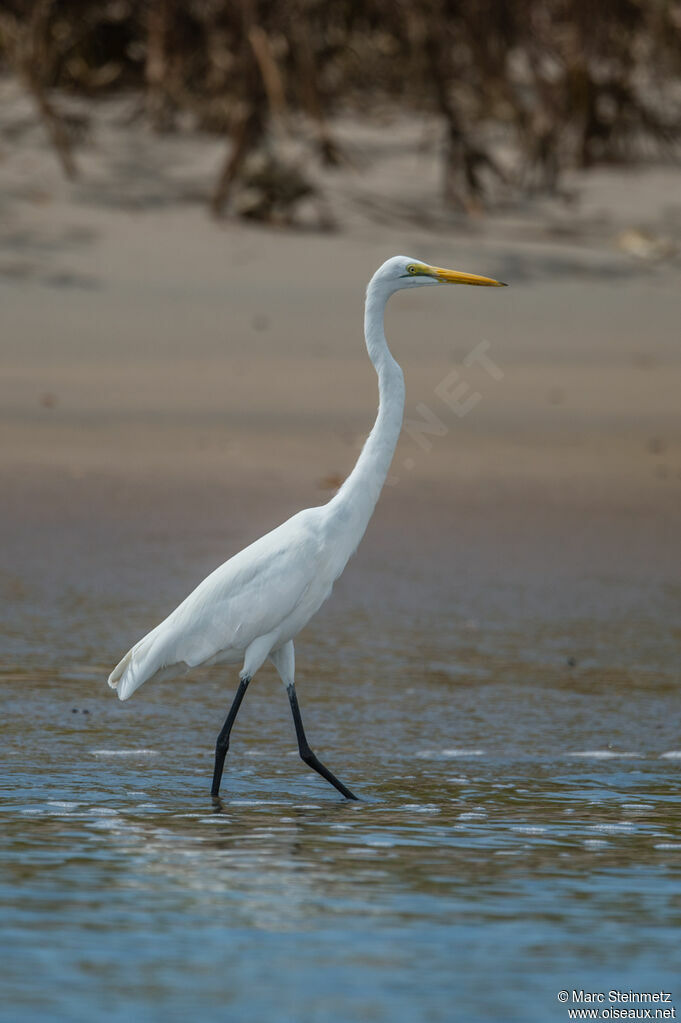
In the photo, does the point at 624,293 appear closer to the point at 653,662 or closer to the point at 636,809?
the point at 653,662

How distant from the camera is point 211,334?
561 inches

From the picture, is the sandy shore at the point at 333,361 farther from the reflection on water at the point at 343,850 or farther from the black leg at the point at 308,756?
the black leg at the point at 308,756

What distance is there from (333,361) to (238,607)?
7.97 m

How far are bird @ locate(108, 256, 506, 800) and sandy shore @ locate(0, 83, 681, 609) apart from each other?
122 inches

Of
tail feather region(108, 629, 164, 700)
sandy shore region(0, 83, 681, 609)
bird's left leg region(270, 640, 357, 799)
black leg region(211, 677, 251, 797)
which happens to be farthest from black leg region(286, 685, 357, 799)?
sandy shore region(0, 83, 681, 609)

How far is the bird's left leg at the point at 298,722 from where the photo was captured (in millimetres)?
5773

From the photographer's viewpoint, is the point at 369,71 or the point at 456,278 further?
the point at 369,71

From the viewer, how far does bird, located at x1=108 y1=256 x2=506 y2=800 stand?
5953mm

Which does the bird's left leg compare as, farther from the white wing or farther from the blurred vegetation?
the blurred vegetation

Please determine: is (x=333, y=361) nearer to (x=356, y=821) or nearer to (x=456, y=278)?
(x=456, y=278)

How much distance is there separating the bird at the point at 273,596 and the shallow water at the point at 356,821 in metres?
0.32

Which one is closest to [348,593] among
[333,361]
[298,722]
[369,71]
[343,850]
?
[298,722]

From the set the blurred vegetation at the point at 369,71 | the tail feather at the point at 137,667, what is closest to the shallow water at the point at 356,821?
the tail feather at the point at 137,667

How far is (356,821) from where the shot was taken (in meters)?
5.48
